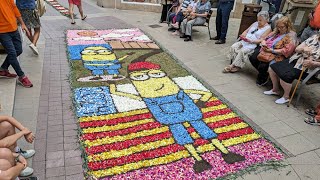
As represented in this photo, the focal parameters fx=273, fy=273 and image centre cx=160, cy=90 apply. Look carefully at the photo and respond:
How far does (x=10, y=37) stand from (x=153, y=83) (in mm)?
2314

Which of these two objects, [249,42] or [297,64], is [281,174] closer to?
[297,64]

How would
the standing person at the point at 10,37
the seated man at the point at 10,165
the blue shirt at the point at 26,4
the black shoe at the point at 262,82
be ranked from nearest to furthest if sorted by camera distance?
1. the seated man at the point at 10,165
2. the standing person at the point at 10,37
3. the black shoe at the point at 262,82
4. the blue shirt at the point at 26,4

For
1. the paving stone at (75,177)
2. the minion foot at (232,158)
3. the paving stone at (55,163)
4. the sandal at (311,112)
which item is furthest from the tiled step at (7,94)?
the sandal at (311,112)

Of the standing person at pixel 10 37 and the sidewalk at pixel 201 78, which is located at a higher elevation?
the standing person at pixel 10 37

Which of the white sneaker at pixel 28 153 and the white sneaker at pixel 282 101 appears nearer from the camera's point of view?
the white sneaker at pixel 28 153

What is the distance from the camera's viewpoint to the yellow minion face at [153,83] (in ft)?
14.5

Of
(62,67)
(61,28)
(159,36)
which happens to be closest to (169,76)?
(62,67)

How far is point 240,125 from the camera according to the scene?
371 cm

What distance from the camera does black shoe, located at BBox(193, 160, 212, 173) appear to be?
2903 millimetres

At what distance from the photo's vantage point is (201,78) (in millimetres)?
5055

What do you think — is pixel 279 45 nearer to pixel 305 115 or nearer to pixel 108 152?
pixel 305 115

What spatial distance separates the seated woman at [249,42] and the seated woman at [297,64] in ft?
2.66

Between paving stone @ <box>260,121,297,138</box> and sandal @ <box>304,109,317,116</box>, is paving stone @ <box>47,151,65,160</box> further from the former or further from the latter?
sandal @ <box>304,109,317,116</box>

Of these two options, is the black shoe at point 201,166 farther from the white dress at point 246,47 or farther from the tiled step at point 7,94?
the white dress at point 246,47
